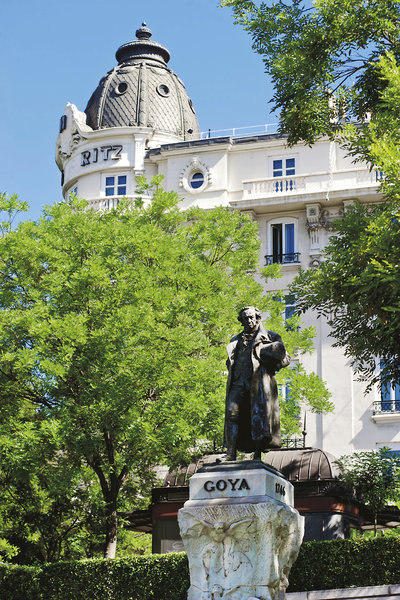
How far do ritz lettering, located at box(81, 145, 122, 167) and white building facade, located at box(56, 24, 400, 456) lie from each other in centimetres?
4

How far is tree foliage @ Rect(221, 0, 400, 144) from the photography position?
1753 cm

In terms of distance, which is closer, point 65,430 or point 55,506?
point 65,430

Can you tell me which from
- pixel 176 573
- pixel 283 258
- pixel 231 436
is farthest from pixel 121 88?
pixel 231 436

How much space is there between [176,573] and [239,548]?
231 inches

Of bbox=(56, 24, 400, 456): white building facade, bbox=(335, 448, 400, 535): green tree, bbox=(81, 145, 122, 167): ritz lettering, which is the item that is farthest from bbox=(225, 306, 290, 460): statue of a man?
bbox=(81, 145, 122, 167): ritz lettering

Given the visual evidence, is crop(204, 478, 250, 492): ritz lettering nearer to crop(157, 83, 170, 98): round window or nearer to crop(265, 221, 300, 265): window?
crop(265, 221, 300, 265): window

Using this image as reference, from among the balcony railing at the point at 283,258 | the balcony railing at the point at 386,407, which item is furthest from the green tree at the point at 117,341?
the balcony railing at the point at 283,258

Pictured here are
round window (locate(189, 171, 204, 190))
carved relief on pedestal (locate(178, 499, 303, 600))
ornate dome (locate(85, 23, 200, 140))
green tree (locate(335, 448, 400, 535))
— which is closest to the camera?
carved relief on pedestal (locate(178, 499, 303, 600))

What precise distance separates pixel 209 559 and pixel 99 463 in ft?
33.3

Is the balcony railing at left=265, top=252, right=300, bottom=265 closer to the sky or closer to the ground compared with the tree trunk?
closer to the sky

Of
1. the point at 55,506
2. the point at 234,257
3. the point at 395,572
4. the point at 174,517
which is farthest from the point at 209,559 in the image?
the point at 234,257

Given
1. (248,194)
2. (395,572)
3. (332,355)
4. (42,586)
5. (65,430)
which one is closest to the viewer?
(395,572)

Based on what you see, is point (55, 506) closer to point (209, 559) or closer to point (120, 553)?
point (120, 553)

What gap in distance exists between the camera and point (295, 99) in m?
18.4
